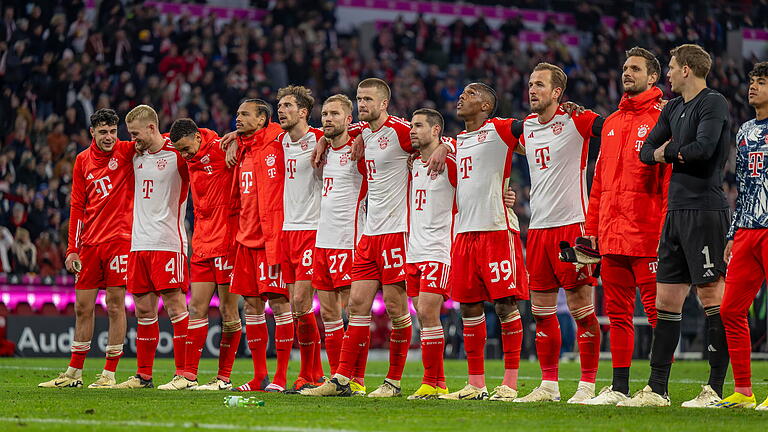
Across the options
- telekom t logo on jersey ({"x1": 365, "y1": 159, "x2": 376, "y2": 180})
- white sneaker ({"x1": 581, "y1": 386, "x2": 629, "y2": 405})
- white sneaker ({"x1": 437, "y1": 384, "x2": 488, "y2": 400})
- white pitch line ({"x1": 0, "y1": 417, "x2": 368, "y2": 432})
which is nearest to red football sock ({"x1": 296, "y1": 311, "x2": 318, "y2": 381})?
telekom t logo on jersey ({"x1": 365, "y1": 159, "x2": 376, "y2": 180})

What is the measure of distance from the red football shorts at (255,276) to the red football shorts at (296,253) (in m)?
0.10

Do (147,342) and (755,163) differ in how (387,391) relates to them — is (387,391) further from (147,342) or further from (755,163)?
(755,163)

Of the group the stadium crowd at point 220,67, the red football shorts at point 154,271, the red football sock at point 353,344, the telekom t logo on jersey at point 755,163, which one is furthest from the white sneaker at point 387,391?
the stadium crowd at point 220,67

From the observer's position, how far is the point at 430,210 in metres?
9.87

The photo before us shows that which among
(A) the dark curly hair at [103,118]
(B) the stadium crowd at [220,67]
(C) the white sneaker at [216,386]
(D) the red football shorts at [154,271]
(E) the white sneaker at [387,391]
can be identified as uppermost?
(B) the stadium crowd at [220,67]

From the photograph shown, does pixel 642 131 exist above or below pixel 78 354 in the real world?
above

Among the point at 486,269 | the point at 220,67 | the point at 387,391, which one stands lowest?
the point at 387,391

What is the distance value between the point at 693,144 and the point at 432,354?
3.05 meters

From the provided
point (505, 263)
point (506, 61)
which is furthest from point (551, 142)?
point (506, 61)

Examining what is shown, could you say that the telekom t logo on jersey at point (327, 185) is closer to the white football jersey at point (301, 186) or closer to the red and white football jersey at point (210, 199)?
the white football jersey at point (301, 186)

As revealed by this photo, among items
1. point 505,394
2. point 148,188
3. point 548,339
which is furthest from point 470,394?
point 148,188

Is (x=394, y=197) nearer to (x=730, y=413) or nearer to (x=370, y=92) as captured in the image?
(x=370, y=92)

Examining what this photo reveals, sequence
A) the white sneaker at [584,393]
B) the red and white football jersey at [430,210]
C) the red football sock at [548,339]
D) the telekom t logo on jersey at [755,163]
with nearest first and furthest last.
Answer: the telekom t logo on jersey at [755,163] < the white sneaker at [584,393] < the red football sock at [548,339] < the red and white football jersey at [430,210]

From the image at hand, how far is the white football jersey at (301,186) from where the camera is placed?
414 inches
